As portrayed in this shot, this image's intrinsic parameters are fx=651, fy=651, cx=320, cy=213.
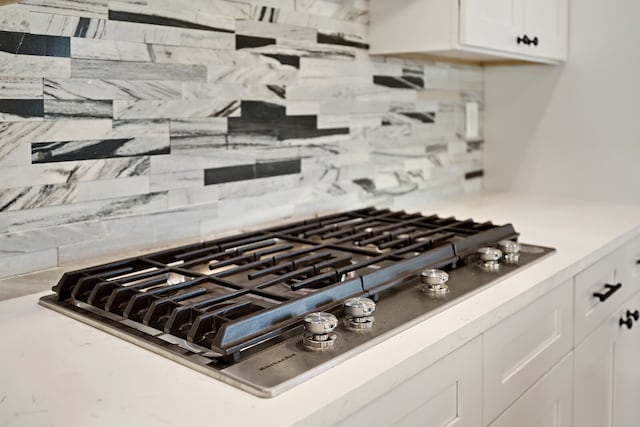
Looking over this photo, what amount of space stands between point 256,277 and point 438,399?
369 mm

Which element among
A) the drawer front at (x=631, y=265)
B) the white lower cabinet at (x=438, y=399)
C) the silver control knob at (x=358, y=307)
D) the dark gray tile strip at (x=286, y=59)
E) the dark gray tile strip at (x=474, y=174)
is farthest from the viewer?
the dark gray tile strip at (x=474, y=174)

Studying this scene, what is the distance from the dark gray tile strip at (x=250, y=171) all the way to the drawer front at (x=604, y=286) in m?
0.76

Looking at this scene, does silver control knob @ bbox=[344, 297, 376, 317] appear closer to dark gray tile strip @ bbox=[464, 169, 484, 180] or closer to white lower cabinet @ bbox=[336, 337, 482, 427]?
white lower cabinet @ bbox=[336, 337, 482, 427]

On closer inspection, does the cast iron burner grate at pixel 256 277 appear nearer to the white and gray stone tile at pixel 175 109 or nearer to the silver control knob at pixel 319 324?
the silver control knob at pixel 319 324

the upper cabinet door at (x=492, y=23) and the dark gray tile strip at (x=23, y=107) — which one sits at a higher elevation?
the upper cabinet door at (x=492, y=23)

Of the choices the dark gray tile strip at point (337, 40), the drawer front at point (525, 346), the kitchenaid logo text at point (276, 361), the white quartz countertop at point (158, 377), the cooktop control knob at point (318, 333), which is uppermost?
the dark gray tile strip at point (337, 40)

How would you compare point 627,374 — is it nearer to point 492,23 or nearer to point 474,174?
point 474,174

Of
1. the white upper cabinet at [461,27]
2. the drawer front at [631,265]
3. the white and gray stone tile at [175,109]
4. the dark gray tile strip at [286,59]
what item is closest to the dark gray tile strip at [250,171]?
the white and gray stone tile at [175,109]

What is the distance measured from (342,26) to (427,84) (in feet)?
1.62

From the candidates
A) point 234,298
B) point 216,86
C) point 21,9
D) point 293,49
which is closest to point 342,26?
point 293,49

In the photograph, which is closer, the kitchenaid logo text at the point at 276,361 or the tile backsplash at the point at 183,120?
the kitchenaid logo text at the point at 276,361

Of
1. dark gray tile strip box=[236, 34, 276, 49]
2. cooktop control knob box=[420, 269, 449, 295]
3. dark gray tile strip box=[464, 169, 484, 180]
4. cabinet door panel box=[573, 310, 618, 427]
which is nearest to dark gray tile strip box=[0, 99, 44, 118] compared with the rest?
dark gray tile strip box=[236, 34, 276, 49]

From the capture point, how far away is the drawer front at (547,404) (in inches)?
47.6

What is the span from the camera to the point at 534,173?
2.46 meters
